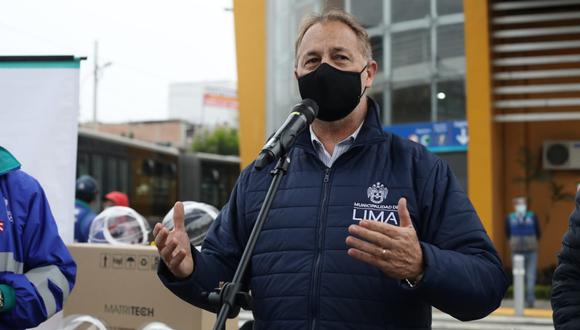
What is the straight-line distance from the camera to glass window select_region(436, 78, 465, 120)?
52.6ft

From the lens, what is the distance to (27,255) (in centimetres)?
286

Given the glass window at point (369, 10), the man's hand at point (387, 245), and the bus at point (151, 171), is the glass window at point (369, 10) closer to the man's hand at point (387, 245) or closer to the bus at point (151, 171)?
the bus at point (151, 171)

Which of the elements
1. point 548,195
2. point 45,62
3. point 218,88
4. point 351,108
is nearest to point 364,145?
point 351,108

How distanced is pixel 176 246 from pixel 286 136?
20.1 inches

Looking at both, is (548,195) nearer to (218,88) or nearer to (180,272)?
(180,272)

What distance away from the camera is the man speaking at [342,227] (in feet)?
7.58

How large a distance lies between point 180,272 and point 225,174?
72.4 ft

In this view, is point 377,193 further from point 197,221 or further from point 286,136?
point 197,221

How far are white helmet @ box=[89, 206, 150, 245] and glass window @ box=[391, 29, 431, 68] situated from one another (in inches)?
475

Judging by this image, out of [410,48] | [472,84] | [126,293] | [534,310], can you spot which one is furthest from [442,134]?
[126,293]

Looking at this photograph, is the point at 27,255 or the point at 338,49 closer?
the point at 338,49

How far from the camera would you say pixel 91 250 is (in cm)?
408

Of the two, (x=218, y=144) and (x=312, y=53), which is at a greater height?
(x=218, y=144)

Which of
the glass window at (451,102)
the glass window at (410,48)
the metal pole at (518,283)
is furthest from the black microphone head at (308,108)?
the glass window at (410,48)
